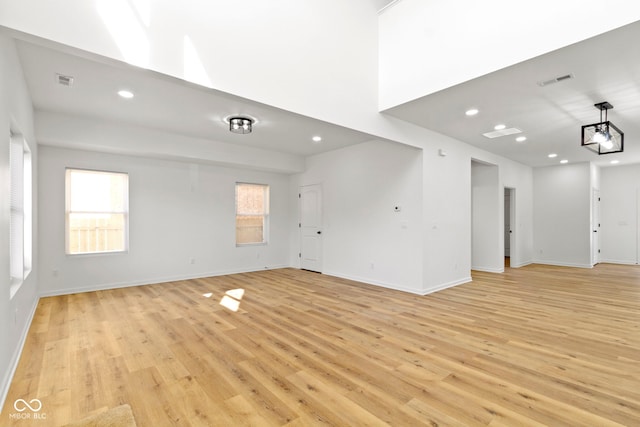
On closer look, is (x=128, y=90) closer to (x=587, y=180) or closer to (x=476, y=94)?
(x=476, y=94)

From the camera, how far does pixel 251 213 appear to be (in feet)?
24.6

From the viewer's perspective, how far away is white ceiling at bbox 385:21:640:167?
2877 millimetres

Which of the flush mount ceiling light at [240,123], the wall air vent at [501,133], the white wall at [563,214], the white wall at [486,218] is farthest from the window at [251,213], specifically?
the white wall at [563,214]

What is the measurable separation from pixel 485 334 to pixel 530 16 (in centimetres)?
316

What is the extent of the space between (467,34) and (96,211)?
616 cm

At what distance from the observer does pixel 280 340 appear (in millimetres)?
3184

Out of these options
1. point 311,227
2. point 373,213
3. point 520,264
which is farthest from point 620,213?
point 311,227

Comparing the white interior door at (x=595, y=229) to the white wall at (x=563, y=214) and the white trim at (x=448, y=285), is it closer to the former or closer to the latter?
the white wall at (x=563, y=214)

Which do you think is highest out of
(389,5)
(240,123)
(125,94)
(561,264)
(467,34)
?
(389,5)

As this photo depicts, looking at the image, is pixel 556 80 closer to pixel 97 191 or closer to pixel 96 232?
pixel 97 191

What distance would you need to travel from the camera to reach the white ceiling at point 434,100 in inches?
114

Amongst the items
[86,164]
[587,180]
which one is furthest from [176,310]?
[587,180]

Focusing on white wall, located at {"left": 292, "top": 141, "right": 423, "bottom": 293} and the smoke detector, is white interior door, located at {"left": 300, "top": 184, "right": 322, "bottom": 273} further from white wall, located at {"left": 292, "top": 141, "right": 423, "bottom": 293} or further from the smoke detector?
the smoke detector

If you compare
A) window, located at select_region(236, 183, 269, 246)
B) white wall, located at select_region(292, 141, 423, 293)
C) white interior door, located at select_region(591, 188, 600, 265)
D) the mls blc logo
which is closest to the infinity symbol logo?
the mls blc logo
